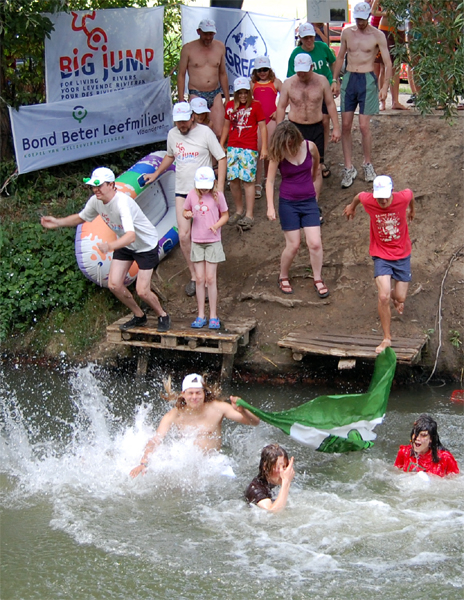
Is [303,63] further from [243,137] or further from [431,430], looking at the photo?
[431,430]

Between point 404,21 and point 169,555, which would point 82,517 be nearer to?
point 169,555

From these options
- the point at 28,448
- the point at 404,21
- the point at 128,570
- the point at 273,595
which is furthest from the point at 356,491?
the point at 404,21

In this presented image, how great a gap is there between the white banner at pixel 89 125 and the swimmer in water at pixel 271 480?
252 inches

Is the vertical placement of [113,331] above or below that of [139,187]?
below

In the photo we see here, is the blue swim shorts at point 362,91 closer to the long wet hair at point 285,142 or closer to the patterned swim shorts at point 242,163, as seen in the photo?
the patterned swim shorts at point 242,163

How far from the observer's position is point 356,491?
22.6ft

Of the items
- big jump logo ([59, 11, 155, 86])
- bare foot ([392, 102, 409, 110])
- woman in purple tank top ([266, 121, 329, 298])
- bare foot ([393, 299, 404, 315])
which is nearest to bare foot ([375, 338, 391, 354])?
bare foot ([393, 299, 404, 315])

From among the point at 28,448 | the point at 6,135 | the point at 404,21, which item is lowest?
the point at 28,448

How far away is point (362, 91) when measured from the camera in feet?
34.9

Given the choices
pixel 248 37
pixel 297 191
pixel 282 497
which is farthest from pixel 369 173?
pixel 282 497

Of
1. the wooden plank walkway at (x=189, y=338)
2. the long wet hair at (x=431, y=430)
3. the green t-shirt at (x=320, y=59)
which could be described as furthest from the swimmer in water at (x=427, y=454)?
the green t-shirt at (x=320, y=59)

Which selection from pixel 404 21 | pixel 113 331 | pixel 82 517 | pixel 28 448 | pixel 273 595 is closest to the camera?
pixel 273 595

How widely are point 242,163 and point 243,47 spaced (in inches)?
123

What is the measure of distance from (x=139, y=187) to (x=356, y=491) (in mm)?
5234
